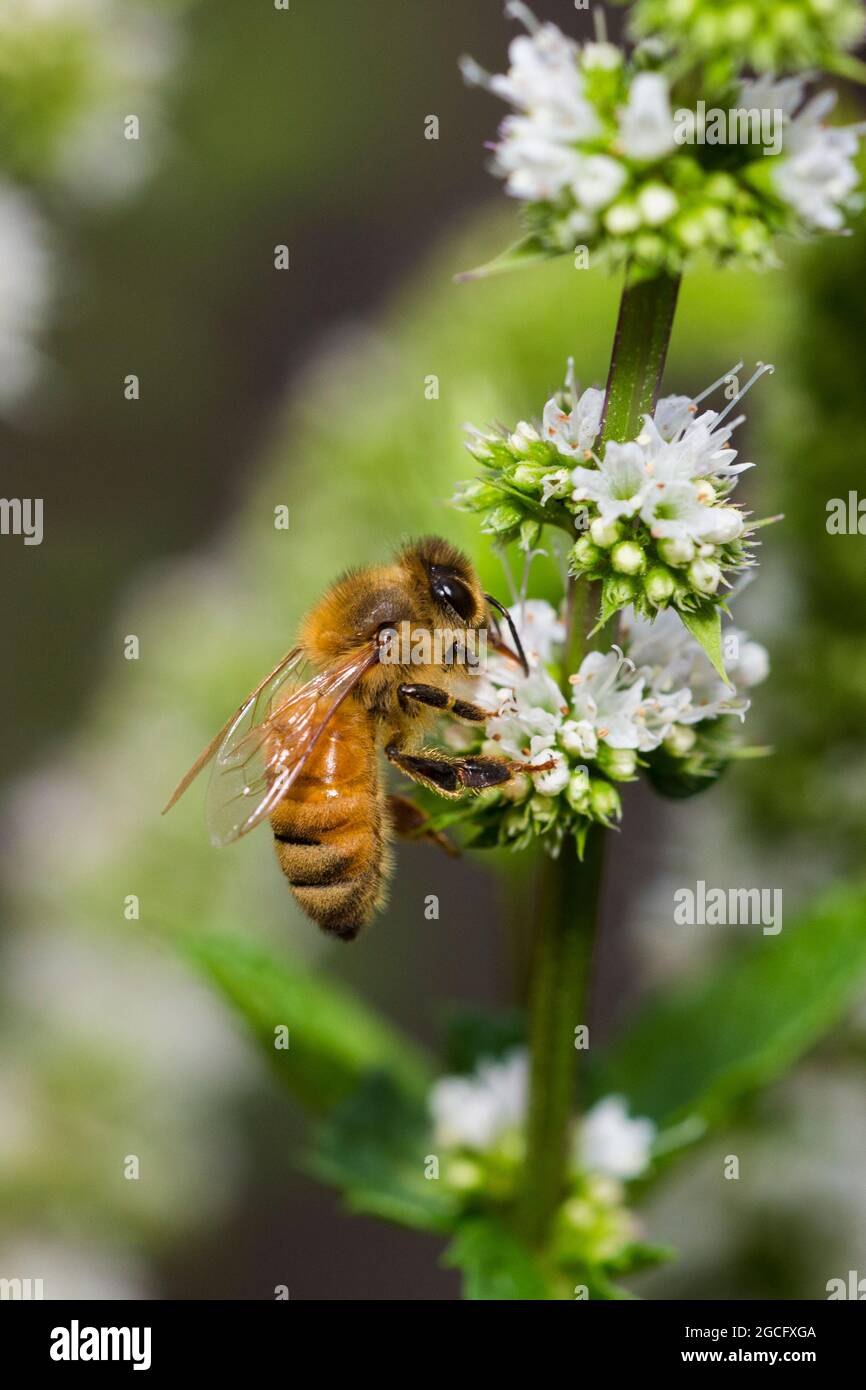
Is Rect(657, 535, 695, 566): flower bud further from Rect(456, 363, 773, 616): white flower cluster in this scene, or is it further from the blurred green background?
the blurred green background

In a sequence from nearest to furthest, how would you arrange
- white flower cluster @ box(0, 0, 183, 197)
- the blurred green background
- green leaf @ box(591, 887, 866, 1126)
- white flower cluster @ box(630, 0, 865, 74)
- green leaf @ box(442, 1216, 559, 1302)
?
white flower cluster @ box(630, 0, 865, 74) → green leaf @ box(442, 1216, 559, 1302) → green leaf @ box(591, 887, 866, 1126) → the blurred green background → white flower cluster @ box(0, 0, 183, 197)

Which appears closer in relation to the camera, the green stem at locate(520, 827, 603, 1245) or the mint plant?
the mint plant

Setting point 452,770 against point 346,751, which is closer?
point 452,770

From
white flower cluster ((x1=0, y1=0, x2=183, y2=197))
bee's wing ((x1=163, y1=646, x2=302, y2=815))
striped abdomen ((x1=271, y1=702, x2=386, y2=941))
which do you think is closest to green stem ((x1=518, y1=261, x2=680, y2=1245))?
→ striped abdomen ((x1=271, y1=702, x2=386, y2=941))

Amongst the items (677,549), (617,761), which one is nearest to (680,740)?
(617,761)

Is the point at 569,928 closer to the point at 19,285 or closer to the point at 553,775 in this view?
the point at 553,775
